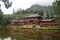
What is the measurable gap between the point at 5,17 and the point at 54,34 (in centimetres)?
196

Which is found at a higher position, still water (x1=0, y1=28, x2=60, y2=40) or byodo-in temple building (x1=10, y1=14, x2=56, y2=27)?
byodo-in temple building (x1=10, y1=14, x2=56, y2=27)

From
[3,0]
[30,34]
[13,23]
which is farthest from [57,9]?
[3,0]

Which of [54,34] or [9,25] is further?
[9,25]

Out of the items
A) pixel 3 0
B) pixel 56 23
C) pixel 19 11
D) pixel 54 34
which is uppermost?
pixel 3 0

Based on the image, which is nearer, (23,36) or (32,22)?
(23,36)

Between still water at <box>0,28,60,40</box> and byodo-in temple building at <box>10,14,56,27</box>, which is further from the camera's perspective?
byodo-in temple building at <box>10,14,56,27</box>

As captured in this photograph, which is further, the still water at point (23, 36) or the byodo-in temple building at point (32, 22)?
the byodo-in temple building at point (32, 22)

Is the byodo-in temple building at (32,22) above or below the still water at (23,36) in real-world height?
above

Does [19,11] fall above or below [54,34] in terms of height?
above

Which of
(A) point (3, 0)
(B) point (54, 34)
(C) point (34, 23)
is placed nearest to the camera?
(B) point (54, 34)

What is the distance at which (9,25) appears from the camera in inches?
245

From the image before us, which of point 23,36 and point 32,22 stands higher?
point 32,22

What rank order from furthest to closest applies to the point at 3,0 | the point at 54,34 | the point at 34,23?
1. the point at 3,0
2. the point at 34,23
3. the point at 54,34

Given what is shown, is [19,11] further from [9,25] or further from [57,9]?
[57,9]
